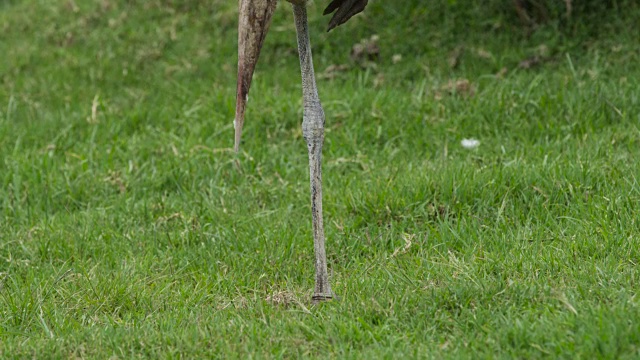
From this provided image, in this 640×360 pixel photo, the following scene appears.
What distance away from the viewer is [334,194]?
513 centimetres

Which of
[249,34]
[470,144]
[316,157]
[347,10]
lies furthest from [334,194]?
[249,34]

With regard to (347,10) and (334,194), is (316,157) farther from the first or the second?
(334,194)

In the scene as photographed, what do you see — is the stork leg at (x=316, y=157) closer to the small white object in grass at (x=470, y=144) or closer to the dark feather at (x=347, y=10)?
the dark feather at (x=347, y=10)

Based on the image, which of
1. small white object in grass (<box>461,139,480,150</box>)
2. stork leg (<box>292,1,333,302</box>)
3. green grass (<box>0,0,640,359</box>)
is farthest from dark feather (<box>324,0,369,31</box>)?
small white object in grass (<box>461,139,480,150</box>)

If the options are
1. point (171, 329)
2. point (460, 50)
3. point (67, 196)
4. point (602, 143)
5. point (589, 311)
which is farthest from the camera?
point (460, 50)

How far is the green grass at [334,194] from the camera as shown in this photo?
3.53 meters

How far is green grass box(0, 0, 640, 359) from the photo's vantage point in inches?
139

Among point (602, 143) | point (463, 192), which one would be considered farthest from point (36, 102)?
point (602, 143)

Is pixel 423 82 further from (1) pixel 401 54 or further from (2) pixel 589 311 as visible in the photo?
(2) pixel 589 311

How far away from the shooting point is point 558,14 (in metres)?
7.05

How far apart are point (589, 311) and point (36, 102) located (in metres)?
5.53

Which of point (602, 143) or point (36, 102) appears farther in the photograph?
point (36, 102)

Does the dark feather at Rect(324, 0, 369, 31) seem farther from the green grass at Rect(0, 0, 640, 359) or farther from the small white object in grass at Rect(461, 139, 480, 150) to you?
the small white object in grass at Rect(461, 139, 480, 150)

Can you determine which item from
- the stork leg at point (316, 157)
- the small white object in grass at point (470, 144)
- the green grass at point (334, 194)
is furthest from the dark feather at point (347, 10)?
the small white object in grass at point (470, 144)
